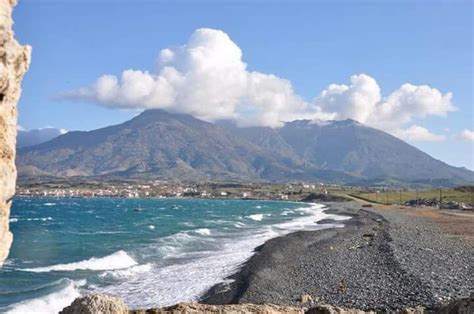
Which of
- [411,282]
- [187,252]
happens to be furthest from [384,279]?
[187,252]

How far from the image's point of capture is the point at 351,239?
5741 cm

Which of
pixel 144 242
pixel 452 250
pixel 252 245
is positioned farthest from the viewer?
pixel 144 242

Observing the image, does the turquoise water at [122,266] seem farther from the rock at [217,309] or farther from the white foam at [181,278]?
the rock at [217,309]

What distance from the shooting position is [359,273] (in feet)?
112

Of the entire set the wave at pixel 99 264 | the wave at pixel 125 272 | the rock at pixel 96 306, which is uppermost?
the rock at pixel 96 306

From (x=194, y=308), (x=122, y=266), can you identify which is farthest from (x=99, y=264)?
(x=194, y=308)

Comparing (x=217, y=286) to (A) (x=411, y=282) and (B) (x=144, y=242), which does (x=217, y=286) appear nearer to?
(A) (x=411, y=282)

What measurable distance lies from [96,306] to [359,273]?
28.4 metres

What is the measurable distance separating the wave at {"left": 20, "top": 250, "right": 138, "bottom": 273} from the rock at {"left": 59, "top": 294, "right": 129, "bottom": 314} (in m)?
34.4

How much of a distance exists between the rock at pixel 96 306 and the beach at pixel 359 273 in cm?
1375

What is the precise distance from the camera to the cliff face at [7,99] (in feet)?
16.9

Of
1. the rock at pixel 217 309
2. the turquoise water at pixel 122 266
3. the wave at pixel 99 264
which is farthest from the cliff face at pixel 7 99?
the wave at pixel 99 264

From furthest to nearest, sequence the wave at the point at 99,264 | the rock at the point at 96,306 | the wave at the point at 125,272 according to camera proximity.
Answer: the wave at the point at 99,264 < the wave at the point at 125,272 < the rock at the point at 96,306

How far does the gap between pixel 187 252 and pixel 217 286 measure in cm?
1855
